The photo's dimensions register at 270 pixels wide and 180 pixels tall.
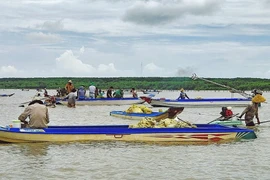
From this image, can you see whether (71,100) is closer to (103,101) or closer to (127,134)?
(103,101)

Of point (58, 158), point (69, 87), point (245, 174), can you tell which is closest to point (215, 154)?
point (245, 174)

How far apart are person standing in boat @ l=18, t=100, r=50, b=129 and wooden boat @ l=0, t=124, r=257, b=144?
187 mm

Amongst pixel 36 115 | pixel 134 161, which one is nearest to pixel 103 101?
pixel 36 115

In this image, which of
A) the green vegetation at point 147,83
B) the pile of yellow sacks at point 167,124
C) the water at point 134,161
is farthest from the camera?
the green vegetation at point 147,83

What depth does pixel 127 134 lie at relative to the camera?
15.8 meters

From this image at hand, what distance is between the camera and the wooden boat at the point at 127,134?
50.1 feet

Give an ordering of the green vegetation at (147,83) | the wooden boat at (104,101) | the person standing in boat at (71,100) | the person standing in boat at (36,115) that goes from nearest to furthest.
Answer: the person standing in boat at (36,115), the person standing in boat at (71,100), the wooden boat at (104,101), the green vegetation at (147,83)

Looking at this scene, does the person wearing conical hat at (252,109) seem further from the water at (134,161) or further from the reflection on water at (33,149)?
the reflection on water at (33,149)

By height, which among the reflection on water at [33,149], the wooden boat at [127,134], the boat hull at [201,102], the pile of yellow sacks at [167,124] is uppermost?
the boat hull at [201,102]

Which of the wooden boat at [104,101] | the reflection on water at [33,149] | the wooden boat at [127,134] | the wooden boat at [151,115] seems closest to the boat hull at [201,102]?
the wooden boat at [104,101]

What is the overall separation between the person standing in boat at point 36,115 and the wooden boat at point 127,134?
7.3 inches

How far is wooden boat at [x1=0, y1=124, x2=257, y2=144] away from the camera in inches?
602

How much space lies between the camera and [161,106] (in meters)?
38.5

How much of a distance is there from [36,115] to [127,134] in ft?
9.46
